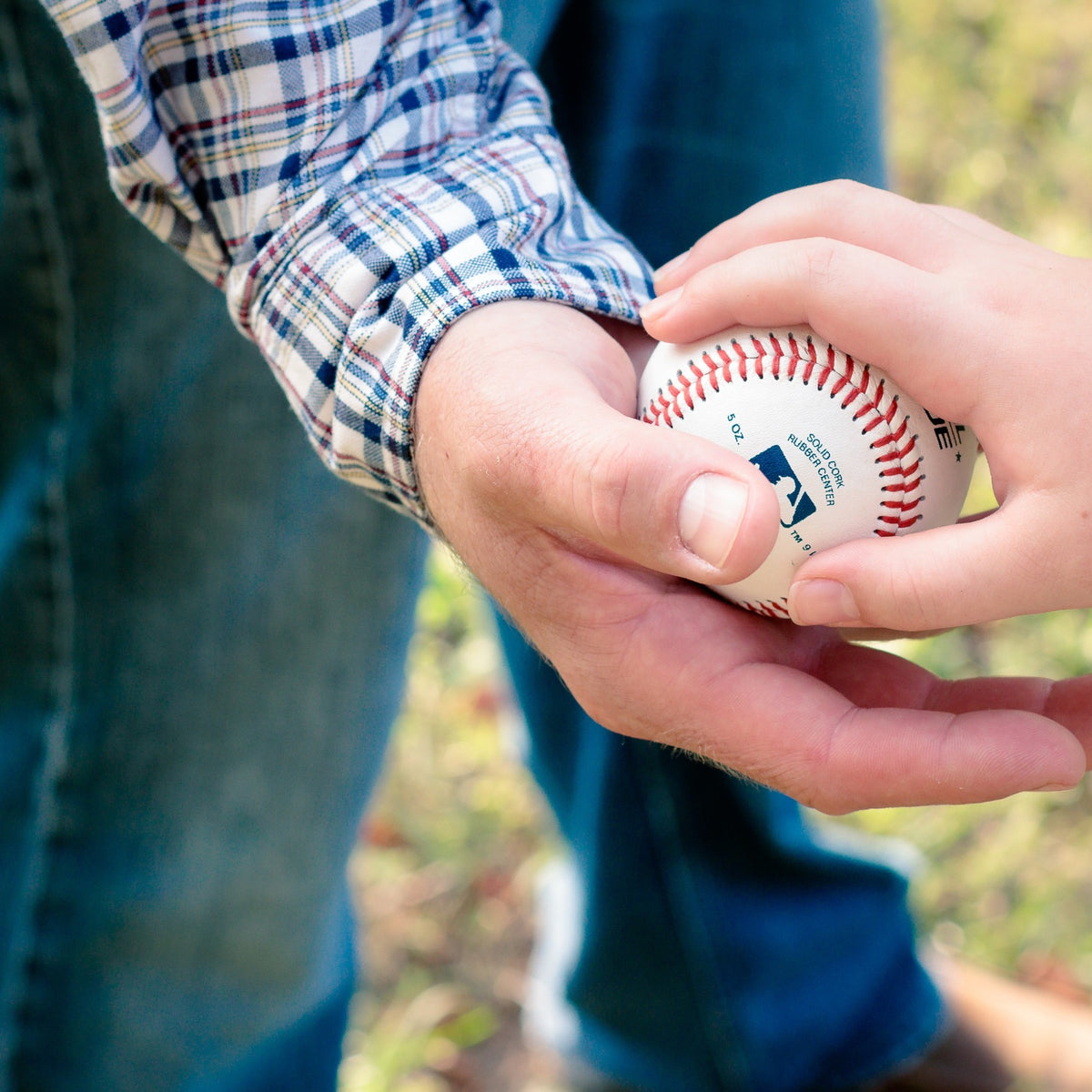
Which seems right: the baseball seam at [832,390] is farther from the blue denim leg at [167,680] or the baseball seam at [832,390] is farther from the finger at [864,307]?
the blue denim leg at [167,680]

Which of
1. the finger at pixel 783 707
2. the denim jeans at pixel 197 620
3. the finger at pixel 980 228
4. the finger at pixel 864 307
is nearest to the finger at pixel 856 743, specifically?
the finger at pixel 783 707

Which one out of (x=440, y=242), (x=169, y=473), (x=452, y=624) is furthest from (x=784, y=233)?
(x=452, y=624)

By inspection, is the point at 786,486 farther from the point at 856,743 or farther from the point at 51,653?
the point at 51,653

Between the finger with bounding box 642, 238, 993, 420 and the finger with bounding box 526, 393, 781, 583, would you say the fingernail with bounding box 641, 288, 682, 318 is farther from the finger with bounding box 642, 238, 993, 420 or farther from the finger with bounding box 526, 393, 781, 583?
the finger with bounding box 526, 393, 781, 583

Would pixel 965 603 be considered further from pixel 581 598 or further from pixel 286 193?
pixel 286 193

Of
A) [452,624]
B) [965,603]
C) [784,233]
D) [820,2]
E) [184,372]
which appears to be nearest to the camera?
[965,603]

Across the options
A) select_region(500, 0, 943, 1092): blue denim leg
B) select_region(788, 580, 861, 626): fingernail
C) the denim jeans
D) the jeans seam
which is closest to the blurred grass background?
select_region(500, 0, 943, 1092): blue denim leg
